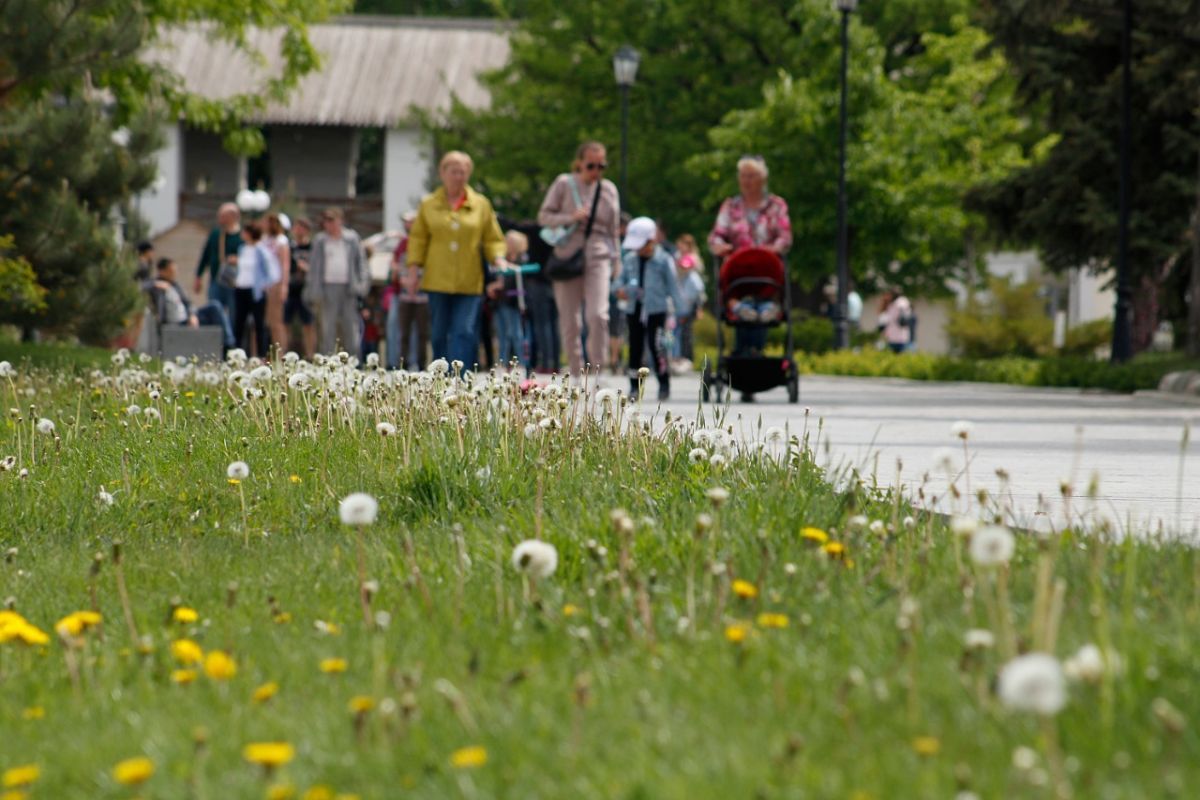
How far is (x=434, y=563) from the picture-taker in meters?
5.34

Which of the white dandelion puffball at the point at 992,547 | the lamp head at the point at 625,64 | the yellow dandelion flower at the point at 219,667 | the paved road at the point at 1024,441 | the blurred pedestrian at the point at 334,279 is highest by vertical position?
the lamp head at the point at 625,64

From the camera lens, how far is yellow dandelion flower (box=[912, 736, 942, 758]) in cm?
306

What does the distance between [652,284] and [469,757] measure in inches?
564

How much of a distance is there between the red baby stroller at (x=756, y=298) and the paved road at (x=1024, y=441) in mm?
278

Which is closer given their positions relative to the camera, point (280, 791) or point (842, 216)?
point (280, 791)

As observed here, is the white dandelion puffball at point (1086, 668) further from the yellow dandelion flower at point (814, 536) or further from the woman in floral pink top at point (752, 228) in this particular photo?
the woman in floral pink top at point (752, 228)

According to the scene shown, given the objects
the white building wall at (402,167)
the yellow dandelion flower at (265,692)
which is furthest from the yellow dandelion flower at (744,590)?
the white building wall at (402,167)

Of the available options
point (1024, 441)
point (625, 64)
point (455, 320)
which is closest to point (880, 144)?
point (625, 64)

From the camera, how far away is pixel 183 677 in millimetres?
4090

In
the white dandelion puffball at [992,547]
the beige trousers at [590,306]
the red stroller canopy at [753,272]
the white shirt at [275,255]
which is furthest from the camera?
the white shirt at [275,255]

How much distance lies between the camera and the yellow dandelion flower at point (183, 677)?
4.09m

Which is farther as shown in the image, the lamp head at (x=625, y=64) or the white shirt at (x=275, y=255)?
the lamp head at (x=625, y=64)

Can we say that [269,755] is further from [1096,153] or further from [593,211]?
[1096,153]

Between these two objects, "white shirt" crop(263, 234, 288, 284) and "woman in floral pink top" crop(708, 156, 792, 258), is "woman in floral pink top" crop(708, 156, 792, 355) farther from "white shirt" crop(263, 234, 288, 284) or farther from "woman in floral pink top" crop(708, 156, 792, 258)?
"white shirt" crop(263, 234, 288, 284)
